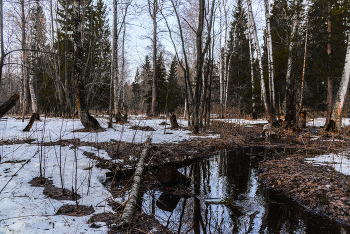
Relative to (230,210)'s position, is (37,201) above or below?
above

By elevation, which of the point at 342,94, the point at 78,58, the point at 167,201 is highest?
the point at 78,58

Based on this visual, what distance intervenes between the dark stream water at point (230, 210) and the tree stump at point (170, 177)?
0.27 meters

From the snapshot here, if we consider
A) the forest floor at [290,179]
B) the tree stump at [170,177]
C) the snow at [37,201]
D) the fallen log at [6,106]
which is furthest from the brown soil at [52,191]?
the tree stump at [170,177]

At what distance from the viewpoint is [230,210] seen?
3.15m

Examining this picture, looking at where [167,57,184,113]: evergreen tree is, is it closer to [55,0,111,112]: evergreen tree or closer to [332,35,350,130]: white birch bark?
[55,0,111,112]: evergreen tree

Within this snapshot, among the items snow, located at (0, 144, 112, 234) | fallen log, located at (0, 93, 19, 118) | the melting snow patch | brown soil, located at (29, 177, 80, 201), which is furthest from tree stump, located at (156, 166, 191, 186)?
fallen log, located at (0, 93, 19, 118)

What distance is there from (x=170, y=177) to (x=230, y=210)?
4.35ft

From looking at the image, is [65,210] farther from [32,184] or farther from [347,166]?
[347,166]

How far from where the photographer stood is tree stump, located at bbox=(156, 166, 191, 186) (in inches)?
158

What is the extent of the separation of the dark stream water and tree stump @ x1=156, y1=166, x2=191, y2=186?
0.89ft

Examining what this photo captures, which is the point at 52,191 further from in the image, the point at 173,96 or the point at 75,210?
the point at 173,96

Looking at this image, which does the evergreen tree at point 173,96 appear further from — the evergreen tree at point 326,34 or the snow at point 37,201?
the snow at point 37,201

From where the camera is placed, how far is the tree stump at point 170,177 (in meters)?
4.01

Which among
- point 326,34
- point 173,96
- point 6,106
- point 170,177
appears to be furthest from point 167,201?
point 173,96
